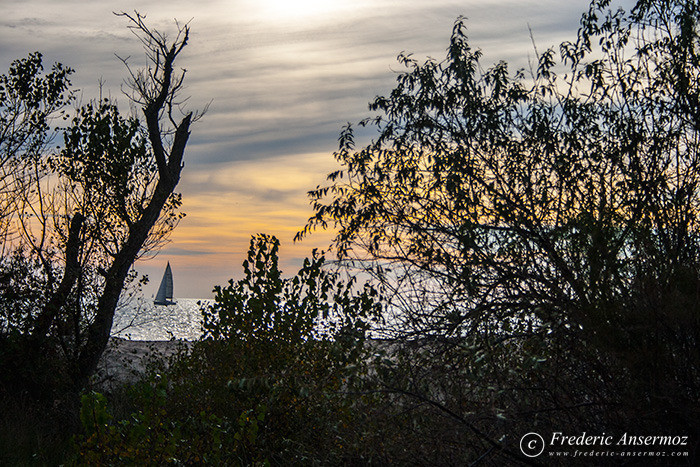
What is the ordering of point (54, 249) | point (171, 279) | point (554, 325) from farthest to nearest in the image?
point (171, 279) → point (54, 249) → point (554, 325)

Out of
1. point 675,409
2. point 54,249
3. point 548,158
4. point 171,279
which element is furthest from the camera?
point 171,279

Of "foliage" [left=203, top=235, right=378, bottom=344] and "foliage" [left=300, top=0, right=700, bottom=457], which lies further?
"foliage" [left=203, top=235, right=378, bottom=344]

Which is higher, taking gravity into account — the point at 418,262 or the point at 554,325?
the point at 418,262

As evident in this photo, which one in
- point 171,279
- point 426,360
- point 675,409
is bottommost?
point 675,409

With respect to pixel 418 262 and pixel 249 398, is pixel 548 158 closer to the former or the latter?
pixel 418 262

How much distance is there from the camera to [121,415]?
1063cm

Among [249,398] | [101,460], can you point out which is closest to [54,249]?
[249,398]

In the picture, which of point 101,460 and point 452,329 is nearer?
point 101,460

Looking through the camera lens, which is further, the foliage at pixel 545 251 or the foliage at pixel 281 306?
the foliage at pixel 281 306

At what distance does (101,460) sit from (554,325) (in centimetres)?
414

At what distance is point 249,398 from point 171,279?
250ft

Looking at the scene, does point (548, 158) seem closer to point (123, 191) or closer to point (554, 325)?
point (554, 325)

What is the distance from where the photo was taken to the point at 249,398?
24.1 ft

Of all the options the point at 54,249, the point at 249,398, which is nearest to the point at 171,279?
the point at 54,249
